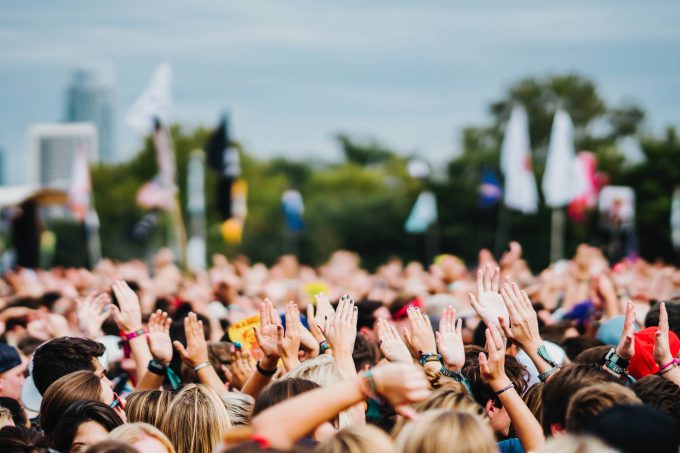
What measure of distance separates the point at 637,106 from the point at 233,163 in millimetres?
47571

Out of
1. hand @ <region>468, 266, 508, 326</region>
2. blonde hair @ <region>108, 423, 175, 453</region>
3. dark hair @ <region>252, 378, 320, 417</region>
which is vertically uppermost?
hand @ <region>468, 266, 508, 326</region>

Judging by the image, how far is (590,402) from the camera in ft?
10.6

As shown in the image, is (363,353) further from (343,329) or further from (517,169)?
(517,169)

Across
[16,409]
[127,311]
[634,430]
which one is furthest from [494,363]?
[16,409]

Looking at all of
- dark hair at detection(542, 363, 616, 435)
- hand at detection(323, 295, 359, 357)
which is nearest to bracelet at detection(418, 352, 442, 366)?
hand at detection(323, 295, 359, 357)

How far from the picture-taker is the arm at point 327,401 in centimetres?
269

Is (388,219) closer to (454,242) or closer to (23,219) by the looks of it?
(454,242)

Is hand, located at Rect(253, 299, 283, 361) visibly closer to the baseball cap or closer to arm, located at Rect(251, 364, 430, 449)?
arm, located at Rect(251, 364, 430, 449)

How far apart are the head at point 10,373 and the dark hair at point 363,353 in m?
2.25

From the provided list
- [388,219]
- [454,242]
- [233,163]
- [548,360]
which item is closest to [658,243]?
[454,242]

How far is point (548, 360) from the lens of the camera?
425cm

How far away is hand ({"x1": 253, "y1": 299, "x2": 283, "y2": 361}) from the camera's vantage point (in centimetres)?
468

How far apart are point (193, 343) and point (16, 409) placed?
3.74ft

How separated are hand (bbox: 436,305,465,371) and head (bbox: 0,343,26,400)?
299cm
